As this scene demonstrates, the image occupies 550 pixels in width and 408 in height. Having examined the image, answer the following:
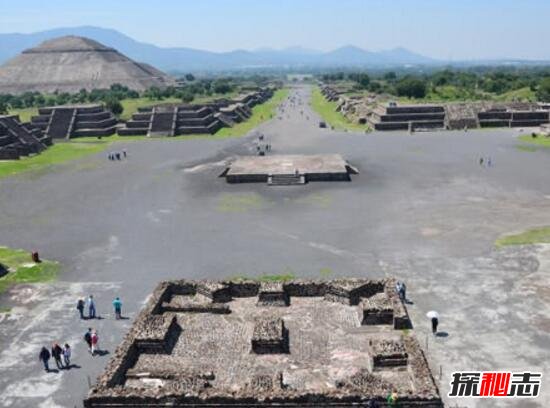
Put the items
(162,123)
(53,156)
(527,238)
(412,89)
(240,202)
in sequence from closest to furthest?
(527,238) → (240,202) → (53,156) → (162,123) → (412,89)

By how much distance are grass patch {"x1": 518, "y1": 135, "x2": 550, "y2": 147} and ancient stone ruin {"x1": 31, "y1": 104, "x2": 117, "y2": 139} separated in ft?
180

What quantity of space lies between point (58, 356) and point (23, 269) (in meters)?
10.4

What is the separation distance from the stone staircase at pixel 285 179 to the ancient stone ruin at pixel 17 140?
1234 inches

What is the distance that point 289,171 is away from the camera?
44562 mm

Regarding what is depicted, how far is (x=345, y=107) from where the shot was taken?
9925 centimetres

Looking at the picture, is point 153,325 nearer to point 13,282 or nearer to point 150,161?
point 13,282

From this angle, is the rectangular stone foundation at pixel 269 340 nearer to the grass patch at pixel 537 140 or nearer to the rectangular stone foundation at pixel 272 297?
the rectangular stone foundation at pixel 272 297

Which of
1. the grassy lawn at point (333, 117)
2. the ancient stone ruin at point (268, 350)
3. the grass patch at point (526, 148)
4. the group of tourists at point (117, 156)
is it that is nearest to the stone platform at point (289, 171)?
the group of tourists at point (117, 156)

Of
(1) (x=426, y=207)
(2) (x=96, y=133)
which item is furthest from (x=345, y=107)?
(1) (x=426, y=207)

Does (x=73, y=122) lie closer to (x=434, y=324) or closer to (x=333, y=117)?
(x=333, y=117)

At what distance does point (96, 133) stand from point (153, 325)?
63.0 meters

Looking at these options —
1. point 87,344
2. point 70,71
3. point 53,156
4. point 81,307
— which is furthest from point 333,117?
point 70,71

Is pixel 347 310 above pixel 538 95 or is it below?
below

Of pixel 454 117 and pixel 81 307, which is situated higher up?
pixel 454 117
